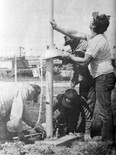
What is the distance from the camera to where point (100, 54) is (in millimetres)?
2160

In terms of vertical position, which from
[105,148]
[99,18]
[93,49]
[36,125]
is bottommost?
[105,148]

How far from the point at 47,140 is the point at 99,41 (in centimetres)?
81

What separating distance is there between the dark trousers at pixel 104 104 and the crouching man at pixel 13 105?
44 cm

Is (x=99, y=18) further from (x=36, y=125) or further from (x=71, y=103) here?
(x=36, y=125)

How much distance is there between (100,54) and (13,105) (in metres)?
0.72

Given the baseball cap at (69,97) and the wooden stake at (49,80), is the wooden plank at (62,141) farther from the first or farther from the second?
the baseball cap at (69,97)

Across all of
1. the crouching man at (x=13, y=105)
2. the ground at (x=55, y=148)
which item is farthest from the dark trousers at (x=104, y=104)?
the crouching man at (x=13, y=105)

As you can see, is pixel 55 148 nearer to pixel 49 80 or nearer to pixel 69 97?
pixel 69 97

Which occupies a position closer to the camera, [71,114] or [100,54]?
[100,54]

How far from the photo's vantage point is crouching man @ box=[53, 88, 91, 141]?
2260mm

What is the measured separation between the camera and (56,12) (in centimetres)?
217

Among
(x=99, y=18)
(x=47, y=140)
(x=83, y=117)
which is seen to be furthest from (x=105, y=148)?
(x=99, y=18)

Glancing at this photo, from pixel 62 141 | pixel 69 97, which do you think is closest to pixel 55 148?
pixel 62 141

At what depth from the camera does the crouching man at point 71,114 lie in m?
2.26
